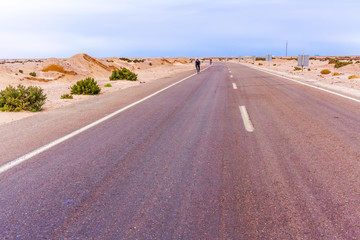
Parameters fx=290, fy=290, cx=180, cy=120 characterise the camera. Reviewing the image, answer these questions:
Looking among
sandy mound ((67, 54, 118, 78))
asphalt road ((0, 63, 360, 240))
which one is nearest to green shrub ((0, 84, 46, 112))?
asphalt road ((0, 63, 360, 240))

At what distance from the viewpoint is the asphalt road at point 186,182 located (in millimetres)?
2648

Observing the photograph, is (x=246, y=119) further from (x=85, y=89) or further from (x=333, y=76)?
(x=333, y=76)

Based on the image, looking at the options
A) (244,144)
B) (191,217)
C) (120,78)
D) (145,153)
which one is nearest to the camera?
(191,217)

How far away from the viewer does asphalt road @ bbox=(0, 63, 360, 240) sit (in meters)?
2.65

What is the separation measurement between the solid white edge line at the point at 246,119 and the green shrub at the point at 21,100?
6.63m

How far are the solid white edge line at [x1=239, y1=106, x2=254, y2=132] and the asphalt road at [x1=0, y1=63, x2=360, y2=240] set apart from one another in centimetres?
12

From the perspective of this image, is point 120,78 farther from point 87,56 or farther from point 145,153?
point 145,153

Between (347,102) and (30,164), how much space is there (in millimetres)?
9555

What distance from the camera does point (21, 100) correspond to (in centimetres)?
962

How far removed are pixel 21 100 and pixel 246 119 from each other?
289 inches

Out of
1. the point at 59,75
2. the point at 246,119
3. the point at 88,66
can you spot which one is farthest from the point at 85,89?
the point at 88,66

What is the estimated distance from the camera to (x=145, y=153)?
4711 mm

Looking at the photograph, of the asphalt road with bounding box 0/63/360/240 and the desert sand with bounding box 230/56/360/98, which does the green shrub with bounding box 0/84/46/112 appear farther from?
the desert sand with bounding box 230/56/360/98

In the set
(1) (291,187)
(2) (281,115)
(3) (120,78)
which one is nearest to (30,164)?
(1) (291,187)
